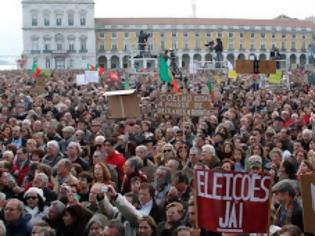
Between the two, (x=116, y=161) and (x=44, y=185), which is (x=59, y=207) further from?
(x=116, y=161)

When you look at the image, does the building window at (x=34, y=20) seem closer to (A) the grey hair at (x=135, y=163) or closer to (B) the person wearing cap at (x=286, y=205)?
(A) the grey hair at (x=135, y=163)

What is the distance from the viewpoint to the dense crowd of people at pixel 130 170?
5.18 m

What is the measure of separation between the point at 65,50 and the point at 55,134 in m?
76.2

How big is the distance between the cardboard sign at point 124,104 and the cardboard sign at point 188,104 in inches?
23.1

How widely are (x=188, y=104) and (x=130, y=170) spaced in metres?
3.83

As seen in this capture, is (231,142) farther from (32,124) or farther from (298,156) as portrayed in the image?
(32,124)

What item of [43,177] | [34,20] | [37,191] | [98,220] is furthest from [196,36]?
[98,220]

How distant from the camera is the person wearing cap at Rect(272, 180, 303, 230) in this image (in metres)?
5.10

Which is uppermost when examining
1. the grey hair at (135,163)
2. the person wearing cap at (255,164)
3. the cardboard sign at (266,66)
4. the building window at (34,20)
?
the building window at (34,20)

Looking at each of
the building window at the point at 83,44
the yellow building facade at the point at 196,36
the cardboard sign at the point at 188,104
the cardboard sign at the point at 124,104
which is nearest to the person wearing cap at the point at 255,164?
the cardboard sign at the point at 188,104

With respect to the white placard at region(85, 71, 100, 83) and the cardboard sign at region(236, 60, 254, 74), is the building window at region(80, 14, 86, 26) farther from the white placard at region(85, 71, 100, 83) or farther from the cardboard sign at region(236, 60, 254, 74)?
the cardboard sign at region(236, 60, 254, 74)

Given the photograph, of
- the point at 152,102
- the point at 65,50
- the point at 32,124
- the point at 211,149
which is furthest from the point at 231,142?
the point at 65,50

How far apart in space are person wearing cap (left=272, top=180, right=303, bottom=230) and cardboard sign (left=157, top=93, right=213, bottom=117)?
16.7 feet

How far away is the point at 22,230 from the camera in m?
5.30
